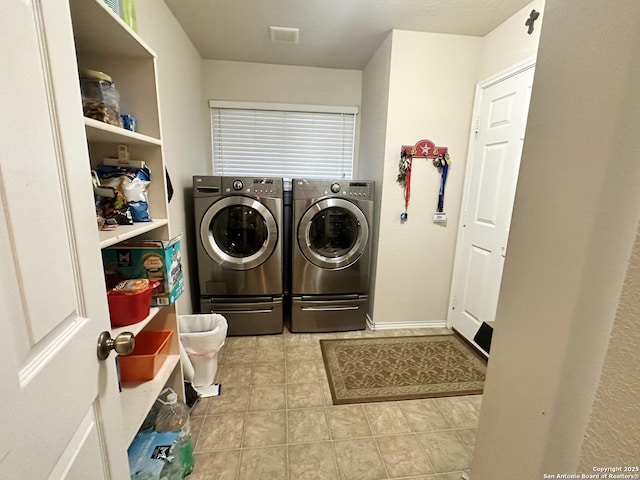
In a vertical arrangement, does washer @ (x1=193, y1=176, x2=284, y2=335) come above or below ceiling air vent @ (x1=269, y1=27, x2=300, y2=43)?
below

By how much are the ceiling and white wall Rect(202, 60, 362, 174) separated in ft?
0.71

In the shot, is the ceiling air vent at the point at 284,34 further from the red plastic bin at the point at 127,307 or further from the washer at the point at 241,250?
the red plastic bin at the point at 127,307

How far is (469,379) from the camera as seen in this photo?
194 cm

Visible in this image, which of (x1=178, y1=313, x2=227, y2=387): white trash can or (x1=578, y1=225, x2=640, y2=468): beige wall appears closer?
(x1=578, y1=225, x2=640, y2=468): beige wall

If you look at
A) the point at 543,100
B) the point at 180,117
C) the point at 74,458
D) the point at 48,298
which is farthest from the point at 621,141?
the point at 180,117

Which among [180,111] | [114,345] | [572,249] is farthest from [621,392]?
[180,111]

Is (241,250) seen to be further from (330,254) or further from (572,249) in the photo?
(572,249)

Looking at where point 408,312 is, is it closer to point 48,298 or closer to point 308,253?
point 308,253

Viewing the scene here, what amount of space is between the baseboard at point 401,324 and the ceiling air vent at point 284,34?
244 cm

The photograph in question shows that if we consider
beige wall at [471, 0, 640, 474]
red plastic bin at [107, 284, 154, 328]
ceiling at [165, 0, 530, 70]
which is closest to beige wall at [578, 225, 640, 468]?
beige wall at [471, 0, 640, 474]

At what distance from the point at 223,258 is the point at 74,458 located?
182 centimetres

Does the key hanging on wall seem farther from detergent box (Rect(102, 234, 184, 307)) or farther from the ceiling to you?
detergent box (Rect(102, 234, 184, 307))

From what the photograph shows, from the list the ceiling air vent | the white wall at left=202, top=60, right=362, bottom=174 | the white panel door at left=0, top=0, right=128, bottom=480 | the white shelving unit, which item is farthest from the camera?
the white wall at left=202, top=60, right=362, bottom=174

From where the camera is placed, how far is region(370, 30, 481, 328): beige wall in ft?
7.16
